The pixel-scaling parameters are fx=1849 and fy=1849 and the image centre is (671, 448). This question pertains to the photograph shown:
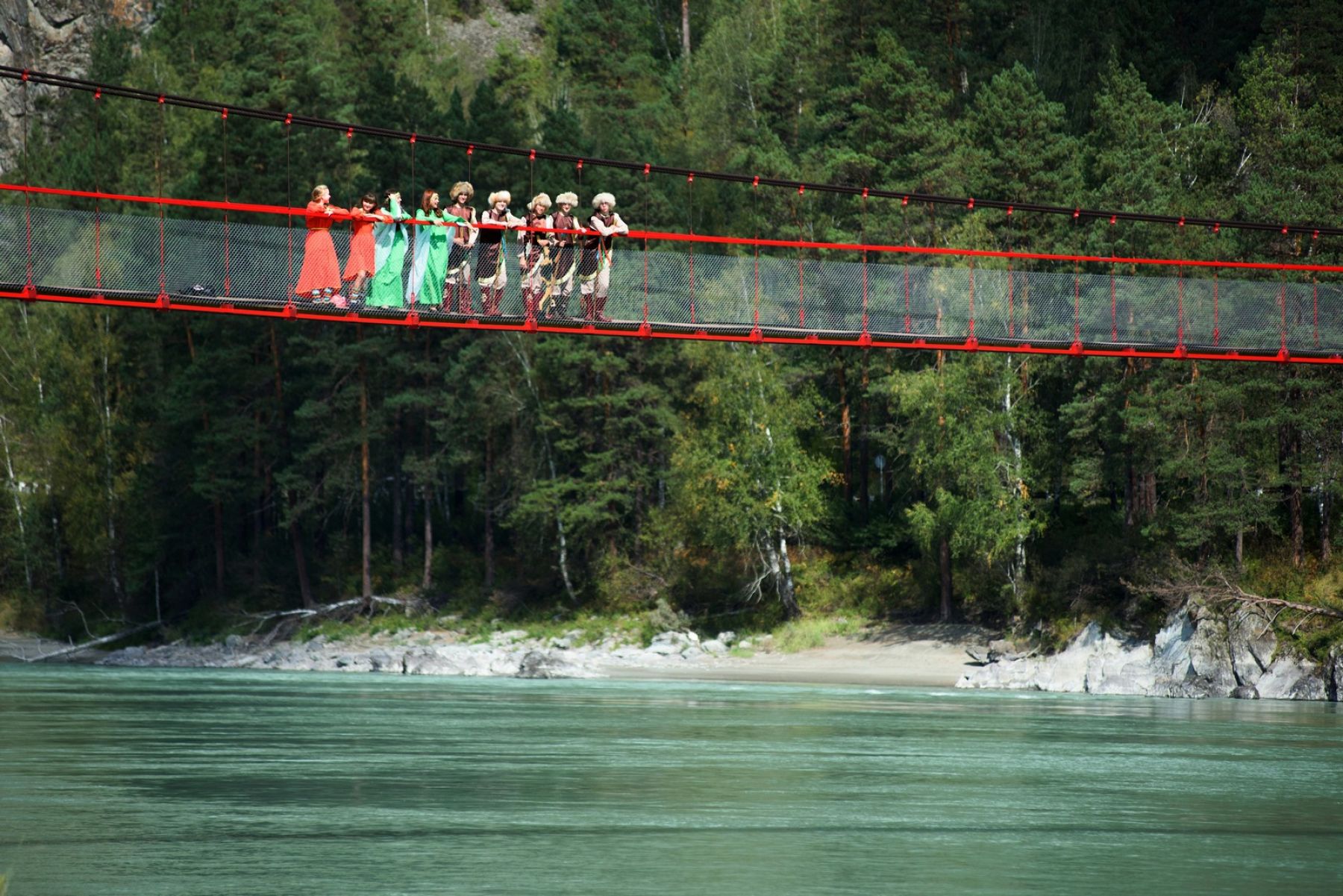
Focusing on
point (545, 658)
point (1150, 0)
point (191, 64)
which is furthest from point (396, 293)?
point (191, 64)

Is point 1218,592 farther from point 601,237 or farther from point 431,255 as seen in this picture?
point 431,255

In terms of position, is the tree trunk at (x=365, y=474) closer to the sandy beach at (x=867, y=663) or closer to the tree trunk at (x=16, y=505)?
the tree trunk at (x=16, y=505)

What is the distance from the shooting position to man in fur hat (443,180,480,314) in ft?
59.3

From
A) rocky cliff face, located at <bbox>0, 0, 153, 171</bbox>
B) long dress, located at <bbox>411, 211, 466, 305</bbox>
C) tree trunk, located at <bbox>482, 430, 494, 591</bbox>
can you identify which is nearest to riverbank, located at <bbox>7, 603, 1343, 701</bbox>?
tree trunk, located at <bbox>482, 430, 494, 591</bbox>

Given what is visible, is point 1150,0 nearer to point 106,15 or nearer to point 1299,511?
point 1299,511

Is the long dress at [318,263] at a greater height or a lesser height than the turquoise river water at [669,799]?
greater

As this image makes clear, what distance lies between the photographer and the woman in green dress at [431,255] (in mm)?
17953

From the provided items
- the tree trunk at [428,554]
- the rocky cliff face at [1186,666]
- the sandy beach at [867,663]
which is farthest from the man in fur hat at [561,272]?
the tree trunk at [428,554]

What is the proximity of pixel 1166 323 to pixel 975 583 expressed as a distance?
11.3 metres

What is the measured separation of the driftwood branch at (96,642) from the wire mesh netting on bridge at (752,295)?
57.9ft

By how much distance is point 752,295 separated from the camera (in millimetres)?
21250

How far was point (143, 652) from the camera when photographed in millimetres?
40531

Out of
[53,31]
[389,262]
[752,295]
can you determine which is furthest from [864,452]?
[53,31]

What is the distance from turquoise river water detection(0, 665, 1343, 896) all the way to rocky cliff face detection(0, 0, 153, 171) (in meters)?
42.7
